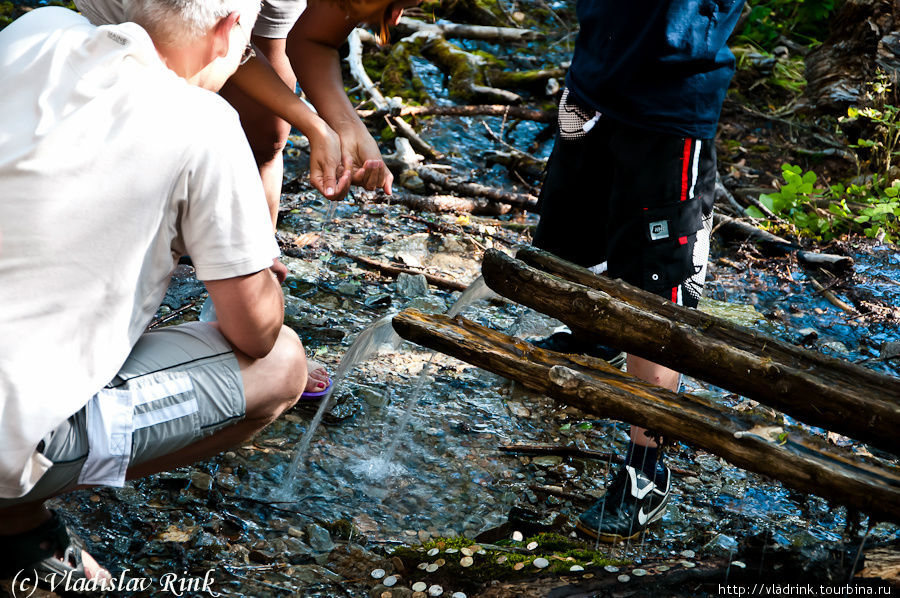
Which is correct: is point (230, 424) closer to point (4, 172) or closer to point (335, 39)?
point (4, 172)

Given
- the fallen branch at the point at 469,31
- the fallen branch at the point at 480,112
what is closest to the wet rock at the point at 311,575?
the fallen branch at the point at 480,112

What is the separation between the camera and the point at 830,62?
6.04 metres

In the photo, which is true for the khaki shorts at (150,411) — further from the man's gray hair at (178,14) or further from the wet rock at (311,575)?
the man's gray hair at (178,14)

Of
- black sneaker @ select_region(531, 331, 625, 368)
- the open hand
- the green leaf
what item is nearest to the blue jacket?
the open hand

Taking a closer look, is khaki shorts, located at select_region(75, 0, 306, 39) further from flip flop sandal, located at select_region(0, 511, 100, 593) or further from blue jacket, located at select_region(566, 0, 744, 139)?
flip flop sandal, located at select_region(0, 511, 100, 593)

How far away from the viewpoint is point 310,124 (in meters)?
2.69

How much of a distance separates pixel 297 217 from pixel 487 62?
126 inches

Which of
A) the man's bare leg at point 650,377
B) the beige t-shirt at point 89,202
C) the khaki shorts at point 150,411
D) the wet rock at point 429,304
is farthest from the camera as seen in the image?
the wet rock at point 429,304

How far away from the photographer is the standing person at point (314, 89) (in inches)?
106

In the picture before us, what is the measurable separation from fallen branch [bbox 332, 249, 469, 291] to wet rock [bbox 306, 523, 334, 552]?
178cm

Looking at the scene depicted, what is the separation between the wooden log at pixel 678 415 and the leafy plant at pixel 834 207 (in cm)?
334

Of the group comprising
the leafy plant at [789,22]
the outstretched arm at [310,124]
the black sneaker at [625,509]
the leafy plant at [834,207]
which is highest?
the leafy plant at [789,22]

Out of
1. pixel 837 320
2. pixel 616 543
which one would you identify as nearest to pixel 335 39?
pixel 616 543

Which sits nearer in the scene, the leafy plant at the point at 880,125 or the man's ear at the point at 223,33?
the man's ear at the point at 223,33
